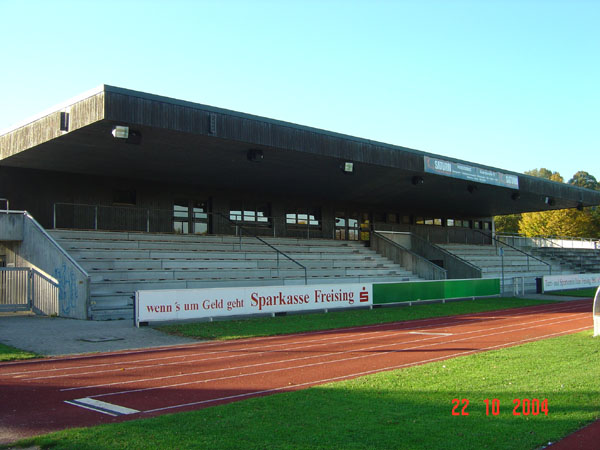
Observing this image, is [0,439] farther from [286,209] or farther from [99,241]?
[286,209]

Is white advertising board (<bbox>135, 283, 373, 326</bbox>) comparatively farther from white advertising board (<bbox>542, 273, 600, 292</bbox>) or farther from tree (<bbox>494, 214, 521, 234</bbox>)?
tree (<bbox>494, 214, 521, 234</bbox>)

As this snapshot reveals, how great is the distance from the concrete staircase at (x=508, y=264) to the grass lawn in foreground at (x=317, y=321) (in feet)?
25.6

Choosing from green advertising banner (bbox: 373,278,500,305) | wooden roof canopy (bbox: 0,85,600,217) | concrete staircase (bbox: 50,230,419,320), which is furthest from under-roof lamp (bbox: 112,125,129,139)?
green advertising banner (bbox: 373,278,500,305)

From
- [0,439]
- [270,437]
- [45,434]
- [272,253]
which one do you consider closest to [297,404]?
[270,437]

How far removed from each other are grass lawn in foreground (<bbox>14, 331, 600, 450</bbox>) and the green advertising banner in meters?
15.2

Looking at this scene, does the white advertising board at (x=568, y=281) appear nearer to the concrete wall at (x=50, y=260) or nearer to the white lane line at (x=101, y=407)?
the concrete wall at (x=50, y=260)

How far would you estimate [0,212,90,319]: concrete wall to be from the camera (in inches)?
750

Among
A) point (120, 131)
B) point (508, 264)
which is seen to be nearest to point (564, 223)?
point (508, 264)

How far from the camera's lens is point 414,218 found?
144ft

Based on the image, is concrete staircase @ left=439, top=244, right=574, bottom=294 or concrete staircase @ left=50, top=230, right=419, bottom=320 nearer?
concrete staircase @ left=50, top=230, right=419, bottom=320

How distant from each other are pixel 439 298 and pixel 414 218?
642 inches

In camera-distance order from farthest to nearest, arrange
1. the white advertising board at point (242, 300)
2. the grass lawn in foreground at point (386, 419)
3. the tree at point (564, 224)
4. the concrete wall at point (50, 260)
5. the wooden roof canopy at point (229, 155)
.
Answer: the tree at point (564, 224) → the concrete wall at point (50, 260) → the wooden roof canopy at point (229, 155) → the white advertising board at point (242, 300) → the grass lawn in foreground at point (386, 419)

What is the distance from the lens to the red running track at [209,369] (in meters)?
8.30

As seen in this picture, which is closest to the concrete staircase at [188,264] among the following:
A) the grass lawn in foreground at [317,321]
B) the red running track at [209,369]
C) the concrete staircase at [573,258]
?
the grass lawn in foreground at [317,321]
